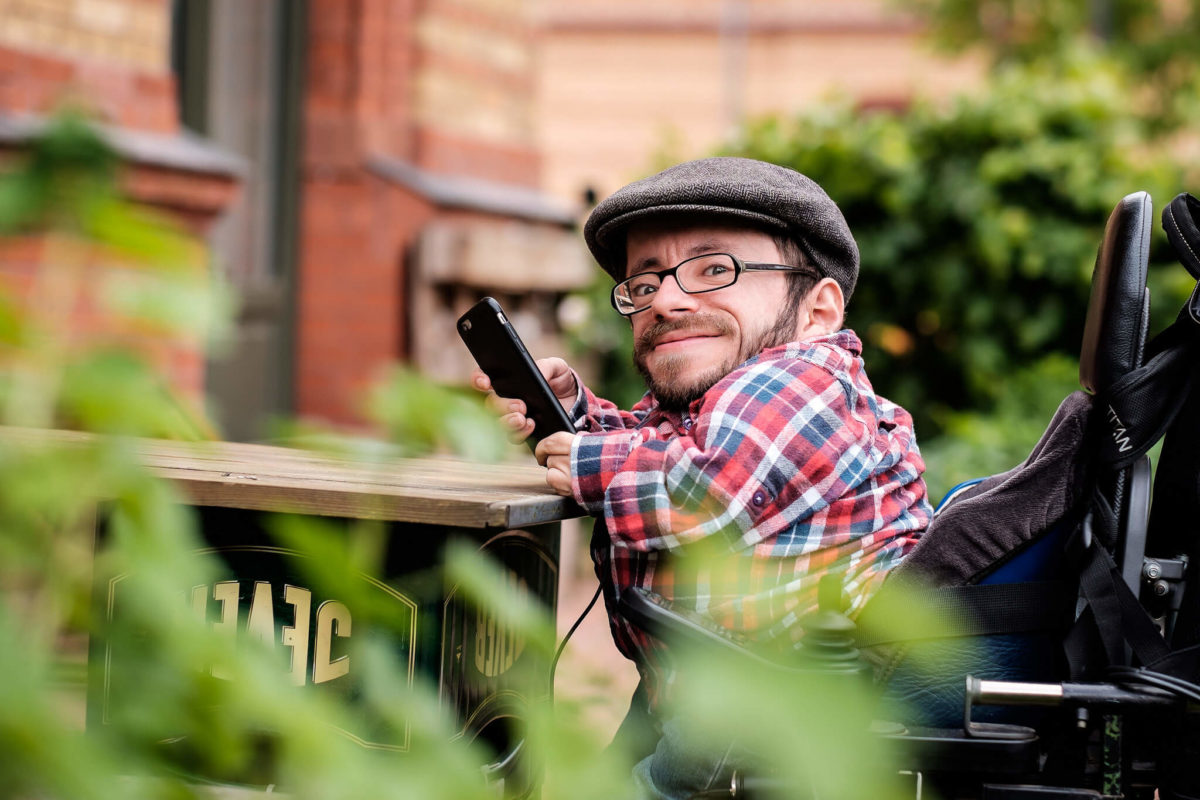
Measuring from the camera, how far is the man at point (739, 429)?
1803mm

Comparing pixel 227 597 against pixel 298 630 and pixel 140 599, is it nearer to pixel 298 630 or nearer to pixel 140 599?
pixel 298 630

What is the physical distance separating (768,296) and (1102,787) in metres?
0.83

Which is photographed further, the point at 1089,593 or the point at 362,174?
the point at 362,174

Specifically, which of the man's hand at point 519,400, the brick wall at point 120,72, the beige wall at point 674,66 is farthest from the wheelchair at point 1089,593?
the beige wall at point 674,66

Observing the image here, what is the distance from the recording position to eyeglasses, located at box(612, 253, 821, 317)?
2.04 m

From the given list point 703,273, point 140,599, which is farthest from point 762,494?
point 140,599

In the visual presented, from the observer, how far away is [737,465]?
5.85 feet

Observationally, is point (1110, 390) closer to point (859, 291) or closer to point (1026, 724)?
point (1026, 724)

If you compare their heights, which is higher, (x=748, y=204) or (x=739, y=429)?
(x=748, y=204)

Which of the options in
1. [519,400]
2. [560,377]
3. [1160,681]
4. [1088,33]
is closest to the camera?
[1160,681]

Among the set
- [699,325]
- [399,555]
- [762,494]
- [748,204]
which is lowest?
[399,555]

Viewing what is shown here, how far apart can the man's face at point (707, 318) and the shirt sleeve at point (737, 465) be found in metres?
0.12

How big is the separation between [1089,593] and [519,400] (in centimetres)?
87

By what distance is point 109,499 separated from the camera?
60cm
